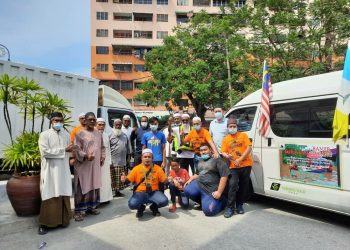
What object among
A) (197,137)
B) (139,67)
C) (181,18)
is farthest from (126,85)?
(197,137)

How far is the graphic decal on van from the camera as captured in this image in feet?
15.8

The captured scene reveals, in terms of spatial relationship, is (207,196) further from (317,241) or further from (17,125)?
(17,125)

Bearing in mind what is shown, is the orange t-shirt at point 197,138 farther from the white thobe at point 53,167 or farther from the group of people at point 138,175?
the white thobe at point 53,167

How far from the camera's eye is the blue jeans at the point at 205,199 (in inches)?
220

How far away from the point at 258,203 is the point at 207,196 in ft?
4.49

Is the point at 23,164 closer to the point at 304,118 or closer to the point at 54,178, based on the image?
the point at 54,178

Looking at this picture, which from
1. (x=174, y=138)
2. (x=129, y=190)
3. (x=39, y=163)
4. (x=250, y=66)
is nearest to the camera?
(x=39, y=163)

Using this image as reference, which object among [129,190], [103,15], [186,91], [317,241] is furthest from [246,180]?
[103,15]

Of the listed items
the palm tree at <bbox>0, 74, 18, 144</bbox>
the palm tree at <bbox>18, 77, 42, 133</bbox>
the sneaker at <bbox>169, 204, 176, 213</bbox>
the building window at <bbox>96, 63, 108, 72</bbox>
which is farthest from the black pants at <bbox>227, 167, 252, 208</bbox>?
the building window at <bbox>96, 63, 108, 72</bbox>

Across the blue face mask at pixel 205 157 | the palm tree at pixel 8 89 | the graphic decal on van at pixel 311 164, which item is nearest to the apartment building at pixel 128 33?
the palm tree at pixel 8 89

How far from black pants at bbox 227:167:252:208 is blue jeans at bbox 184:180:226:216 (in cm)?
19

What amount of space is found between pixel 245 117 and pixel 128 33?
155 ft

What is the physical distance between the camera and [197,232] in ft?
15.8

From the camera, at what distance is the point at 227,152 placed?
18.7ft
